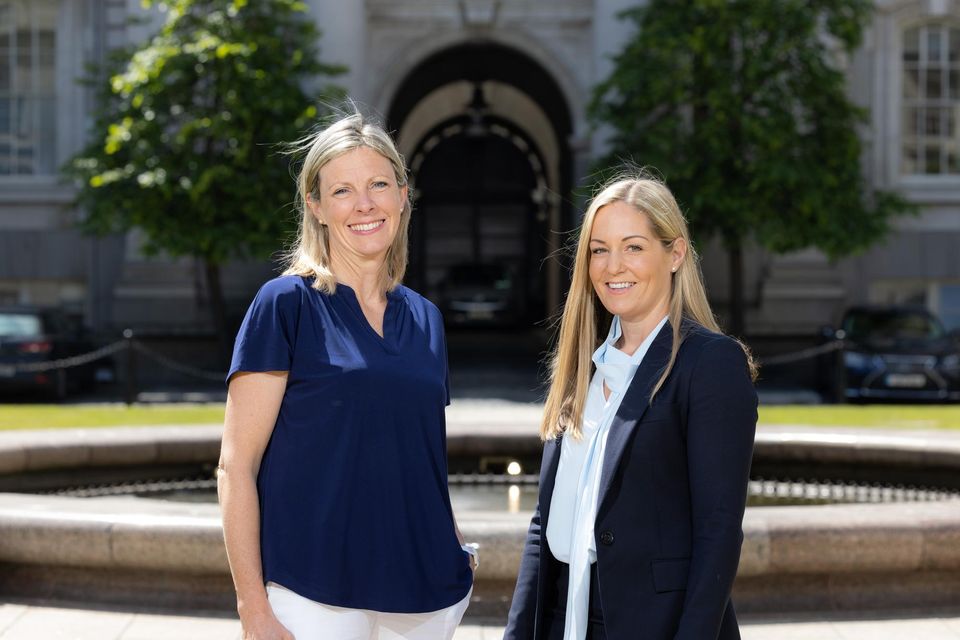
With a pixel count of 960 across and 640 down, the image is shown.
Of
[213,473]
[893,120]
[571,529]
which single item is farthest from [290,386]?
[893,120]

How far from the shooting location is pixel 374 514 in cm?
275

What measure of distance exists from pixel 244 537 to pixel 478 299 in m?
25.0

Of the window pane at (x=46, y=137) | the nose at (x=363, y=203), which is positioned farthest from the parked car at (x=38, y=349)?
the nose at (x=363, y=203)

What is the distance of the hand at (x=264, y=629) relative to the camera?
2.64m

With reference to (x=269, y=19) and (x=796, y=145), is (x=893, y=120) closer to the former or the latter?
(x=796, y=145)

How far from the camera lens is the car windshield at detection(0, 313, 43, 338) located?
18156mm

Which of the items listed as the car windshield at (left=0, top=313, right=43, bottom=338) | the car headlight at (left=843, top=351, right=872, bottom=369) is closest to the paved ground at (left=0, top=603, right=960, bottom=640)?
the car headlight at (left=843, top=351, right=872, bottom=369)

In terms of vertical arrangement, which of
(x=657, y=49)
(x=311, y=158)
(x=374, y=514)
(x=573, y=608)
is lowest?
(x=573, y=608)

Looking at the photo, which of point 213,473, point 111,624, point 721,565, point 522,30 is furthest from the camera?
point 522,30

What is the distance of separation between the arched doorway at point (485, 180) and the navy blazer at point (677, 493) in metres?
22.3

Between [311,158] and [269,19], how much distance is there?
16683 millimetres

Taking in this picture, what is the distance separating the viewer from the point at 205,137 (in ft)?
61.6

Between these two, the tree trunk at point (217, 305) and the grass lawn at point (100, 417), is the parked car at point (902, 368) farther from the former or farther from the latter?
the grass lawn at point (100, 417)

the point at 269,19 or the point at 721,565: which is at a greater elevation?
the point at 269,19
